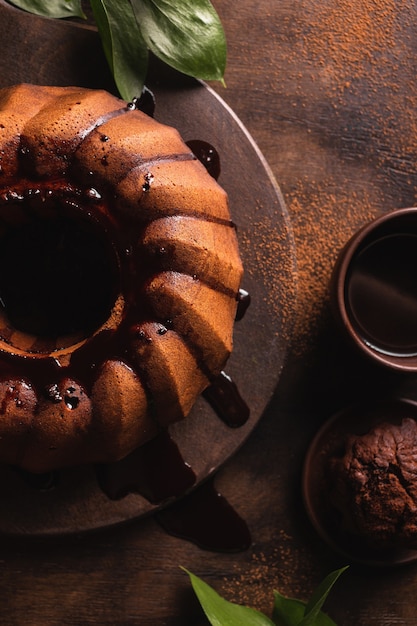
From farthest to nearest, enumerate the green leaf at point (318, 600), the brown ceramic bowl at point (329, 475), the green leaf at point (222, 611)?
the brown ceramic bowl at point (329, 475) → the green leaf at point (222, 611) → the green leaf at point (318, 600)

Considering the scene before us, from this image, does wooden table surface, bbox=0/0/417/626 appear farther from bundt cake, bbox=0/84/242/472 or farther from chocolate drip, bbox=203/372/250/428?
bundt cake, bbox=0/84/242/472

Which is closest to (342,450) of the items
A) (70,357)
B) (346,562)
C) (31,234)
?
(346,562)

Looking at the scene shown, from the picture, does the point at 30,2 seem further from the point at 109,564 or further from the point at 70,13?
the point at 109,564

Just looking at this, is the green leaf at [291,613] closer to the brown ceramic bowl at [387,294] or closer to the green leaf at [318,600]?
the green leaf at [318,600]

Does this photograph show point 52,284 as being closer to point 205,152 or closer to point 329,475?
point 205,152

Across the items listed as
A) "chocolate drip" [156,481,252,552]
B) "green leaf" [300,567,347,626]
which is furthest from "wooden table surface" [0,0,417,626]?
"green leaf" [300,567,347,626]

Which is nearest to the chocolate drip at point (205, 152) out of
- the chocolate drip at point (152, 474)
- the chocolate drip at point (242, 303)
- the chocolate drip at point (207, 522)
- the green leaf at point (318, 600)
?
the chocolate drip at point (242, 303)
